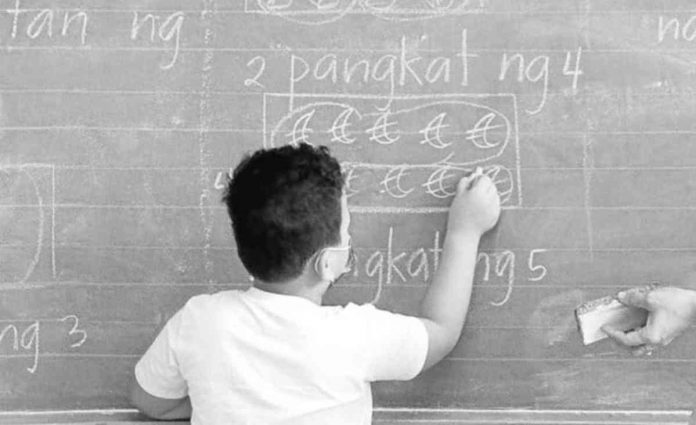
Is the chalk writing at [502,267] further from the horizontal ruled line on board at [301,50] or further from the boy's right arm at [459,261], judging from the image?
the horizontal ruled line on board at [301,50]

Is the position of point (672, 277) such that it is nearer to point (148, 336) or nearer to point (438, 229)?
point (438, 229)

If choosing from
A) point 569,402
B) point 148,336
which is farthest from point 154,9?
point 569,402

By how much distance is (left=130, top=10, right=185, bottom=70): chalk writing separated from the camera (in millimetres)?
1412

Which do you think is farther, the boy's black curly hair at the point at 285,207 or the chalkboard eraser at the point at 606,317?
the chalkboard eraser at the point at 606,317

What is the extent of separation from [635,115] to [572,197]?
5.9 inches

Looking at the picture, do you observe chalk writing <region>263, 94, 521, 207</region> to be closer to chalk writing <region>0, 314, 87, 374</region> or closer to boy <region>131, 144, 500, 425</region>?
boy <region>131, 144, 500, 425</region>

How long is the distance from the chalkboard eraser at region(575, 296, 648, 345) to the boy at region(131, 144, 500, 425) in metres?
0.23

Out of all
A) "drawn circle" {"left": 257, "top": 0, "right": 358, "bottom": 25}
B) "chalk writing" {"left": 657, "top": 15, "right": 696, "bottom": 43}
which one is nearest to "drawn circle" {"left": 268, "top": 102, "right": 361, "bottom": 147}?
"drawn circle" {"left": 257, "top": 0, "right": 358, "bottom": 25}

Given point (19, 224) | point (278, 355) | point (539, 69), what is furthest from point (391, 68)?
point (19, 224)

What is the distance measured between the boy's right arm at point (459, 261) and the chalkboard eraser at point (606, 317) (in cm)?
17

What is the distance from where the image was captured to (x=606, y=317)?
53.2 inches

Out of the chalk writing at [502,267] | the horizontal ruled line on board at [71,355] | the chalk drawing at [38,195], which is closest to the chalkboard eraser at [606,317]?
the chalk writing at [502,267]

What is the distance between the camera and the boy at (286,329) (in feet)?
3.87

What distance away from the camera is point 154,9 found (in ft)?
4.64
